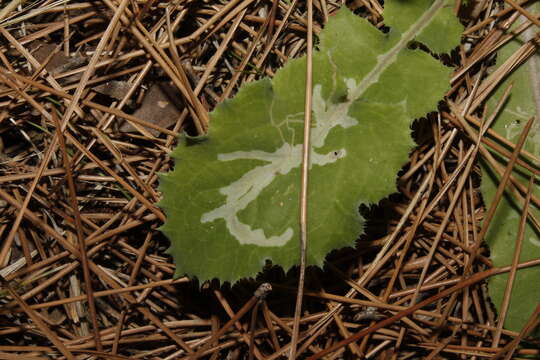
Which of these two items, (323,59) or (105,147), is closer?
(323,59)

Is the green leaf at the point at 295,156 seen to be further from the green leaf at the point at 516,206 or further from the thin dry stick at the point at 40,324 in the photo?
the thin dry stick at the point at 40,324

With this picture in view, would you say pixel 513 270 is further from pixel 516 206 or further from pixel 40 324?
pixel 40 324

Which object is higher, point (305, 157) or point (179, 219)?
point (305, 157)

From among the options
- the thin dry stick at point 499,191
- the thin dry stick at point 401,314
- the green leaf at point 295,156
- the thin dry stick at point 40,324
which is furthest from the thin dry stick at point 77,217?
the thin dry stick at point 499,191

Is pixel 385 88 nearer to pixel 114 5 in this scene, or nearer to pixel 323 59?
pixel 323 59

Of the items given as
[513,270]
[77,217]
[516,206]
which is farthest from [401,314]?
[77,217]

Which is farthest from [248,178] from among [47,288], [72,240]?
[47,288]
